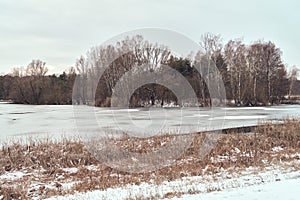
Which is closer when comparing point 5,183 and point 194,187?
point 194,187

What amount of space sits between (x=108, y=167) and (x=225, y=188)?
13.2 feet

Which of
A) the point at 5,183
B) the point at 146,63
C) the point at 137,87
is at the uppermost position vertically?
the point at 146,63

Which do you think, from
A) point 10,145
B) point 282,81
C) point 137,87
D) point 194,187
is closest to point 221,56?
point 282,81

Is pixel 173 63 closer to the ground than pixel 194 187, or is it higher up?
higher up

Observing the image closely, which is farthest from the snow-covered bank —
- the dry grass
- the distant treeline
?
the distant treeline

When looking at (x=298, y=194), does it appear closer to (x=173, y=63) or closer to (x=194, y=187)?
(x=194, y=187)

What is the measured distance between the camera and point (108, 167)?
8.48m

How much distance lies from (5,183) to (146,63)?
78.3ft

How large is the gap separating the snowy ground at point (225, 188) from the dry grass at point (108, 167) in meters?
0.65

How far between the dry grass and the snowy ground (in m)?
0.65

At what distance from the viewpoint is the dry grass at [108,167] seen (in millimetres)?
7010

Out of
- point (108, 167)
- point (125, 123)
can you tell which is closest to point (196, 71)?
point (125, 123)

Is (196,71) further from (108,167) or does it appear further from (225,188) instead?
(225,188)

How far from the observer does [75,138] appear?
1066 cm
